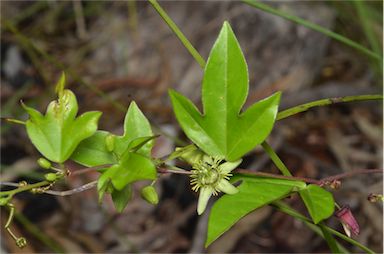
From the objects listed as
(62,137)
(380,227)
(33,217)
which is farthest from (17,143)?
(62,137)

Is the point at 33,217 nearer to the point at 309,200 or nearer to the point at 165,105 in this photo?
the point at 165,105

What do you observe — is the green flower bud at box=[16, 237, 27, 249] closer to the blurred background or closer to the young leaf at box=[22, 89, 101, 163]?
the young leaf at box=[22, 89, 101, 163]

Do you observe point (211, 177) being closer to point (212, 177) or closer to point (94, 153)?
point (212, 177)

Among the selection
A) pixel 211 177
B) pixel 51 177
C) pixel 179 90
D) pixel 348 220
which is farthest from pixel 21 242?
pixel 179 90

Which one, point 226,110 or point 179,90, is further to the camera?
point 179,90

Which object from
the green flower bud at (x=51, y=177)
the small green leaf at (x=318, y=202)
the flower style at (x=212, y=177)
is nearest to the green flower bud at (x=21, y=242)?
the green flower bud at (x=51, y=177)

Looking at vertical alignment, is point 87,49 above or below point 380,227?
above
